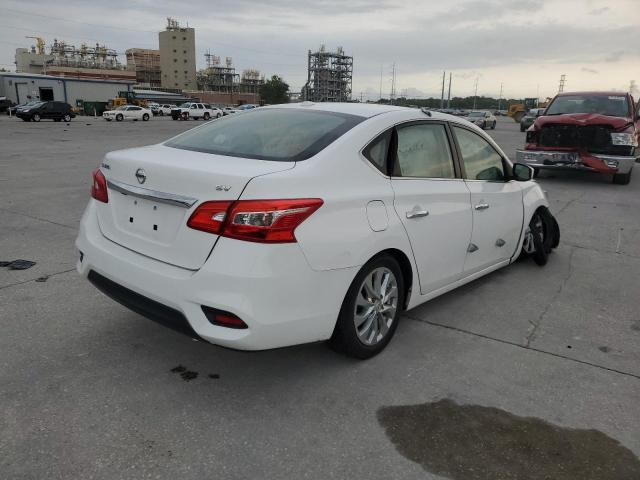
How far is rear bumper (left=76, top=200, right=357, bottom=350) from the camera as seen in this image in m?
2.62

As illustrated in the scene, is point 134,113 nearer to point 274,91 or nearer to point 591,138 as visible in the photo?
point 591,138

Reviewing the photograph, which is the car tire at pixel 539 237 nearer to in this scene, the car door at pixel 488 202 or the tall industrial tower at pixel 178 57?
the car door at pixel 488 202

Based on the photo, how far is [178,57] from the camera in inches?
5684

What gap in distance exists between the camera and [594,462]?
100 inches

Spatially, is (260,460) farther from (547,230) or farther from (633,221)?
(633,221)

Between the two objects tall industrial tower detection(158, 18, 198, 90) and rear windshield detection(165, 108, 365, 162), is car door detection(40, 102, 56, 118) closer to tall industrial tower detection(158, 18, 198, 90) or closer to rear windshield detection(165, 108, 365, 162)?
rear windshield detection(165, 108, 365, 162)

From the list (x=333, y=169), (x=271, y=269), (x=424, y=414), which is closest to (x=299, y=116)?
(x=333, y=169)

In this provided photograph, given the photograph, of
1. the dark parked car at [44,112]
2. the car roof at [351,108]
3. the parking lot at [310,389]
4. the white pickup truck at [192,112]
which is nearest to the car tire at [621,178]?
the parking lot at [310,389]

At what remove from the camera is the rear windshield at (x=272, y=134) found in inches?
124

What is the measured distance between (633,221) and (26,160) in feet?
44.1

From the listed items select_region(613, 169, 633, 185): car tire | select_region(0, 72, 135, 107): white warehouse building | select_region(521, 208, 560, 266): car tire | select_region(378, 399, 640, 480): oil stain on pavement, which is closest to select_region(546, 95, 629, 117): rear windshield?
select_region(613, 169, 633, 185): car tire

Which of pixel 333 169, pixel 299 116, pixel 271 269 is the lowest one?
pixel 271 269

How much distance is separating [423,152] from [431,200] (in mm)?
386

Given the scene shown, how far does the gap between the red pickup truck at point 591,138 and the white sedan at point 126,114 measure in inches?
1582
